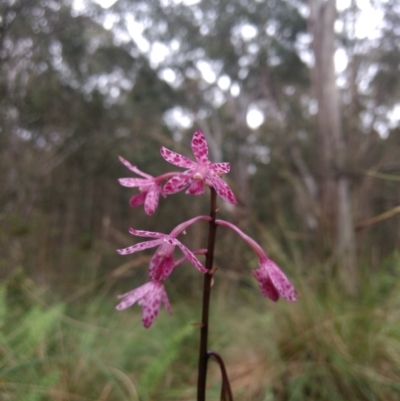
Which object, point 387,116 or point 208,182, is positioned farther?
point 387,116

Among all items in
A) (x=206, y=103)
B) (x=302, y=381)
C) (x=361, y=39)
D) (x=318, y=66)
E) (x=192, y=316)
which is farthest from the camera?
(x=206, y=103)

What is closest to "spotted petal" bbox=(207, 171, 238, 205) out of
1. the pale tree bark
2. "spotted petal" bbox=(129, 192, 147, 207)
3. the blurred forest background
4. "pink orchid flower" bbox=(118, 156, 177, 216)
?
"pink orchid flower" bbox=(118, 156, 177, 216)

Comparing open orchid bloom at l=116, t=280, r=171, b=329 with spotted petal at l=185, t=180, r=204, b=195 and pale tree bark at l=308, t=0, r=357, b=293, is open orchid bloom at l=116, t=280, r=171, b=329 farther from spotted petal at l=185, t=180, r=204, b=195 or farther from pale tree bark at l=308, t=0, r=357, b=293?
pale tree bark at l=308, t=0, r=357, b=293

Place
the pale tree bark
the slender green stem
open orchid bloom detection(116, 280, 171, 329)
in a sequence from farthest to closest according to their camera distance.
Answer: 1. the pale tree bark
2. open orchid bloom detection(116, 280, 171, 329)
3. the slender green stem

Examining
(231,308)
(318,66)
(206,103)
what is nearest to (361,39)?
(318,66)

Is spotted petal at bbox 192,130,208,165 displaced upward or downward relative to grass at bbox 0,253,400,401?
upward

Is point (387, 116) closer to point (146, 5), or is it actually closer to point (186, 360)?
point (146, 5)

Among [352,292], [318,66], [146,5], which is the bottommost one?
[352,292]
